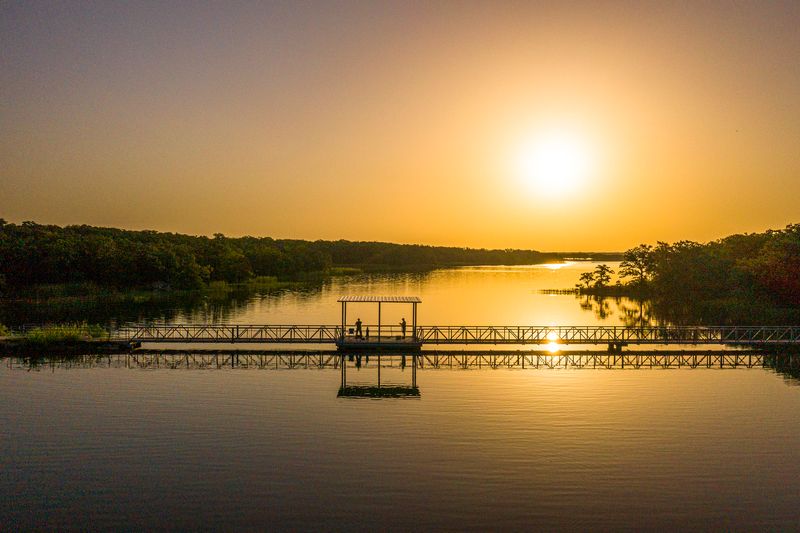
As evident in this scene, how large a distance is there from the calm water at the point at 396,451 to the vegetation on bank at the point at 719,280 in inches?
1687

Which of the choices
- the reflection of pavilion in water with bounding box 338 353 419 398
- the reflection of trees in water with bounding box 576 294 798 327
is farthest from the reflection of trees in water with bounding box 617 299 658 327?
the reflection of pavilion in water with bounding box 338 353 419 398

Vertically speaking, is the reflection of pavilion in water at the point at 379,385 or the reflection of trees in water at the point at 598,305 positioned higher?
the reflection of trees in water at the point at 598,305

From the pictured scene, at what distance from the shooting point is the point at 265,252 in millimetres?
146875

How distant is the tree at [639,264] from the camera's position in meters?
107

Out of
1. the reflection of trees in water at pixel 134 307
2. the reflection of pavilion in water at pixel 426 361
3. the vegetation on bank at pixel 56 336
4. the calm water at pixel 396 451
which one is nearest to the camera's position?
the calm water at pixel 396 451

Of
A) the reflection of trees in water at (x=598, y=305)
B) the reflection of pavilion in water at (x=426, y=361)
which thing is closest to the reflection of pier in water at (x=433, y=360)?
the reflection of pavilion in water at (x=426, y=361)

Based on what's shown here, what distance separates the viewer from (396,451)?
75.5 feet

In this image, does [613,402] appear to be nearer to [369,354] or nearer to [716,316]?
[369,354]

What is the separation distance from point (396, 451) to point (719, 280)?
81018 mm

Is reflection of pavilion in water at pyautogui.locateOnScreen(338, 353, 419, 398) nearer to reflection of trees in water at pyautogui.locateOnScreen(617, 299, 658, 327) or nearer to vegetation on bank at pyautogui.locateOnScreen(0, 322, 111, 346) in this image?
vegetation on bank at pyautogui.locateOnScreen(0, 322, 111, 346)

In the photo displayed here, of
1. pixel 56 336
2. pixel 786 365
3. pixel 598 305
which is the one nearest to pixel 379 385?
pixel 56 336

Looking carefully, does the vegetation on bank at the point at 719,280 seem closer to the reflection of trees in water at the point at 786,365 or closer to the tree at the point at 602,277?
the tree at the point at 602,277

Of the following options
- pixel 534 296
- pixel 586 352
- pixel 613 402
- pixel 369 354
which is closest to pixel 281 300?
pixel 534 296

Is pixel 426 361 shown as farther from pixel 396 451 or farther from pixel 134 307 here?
pixel 134 307
